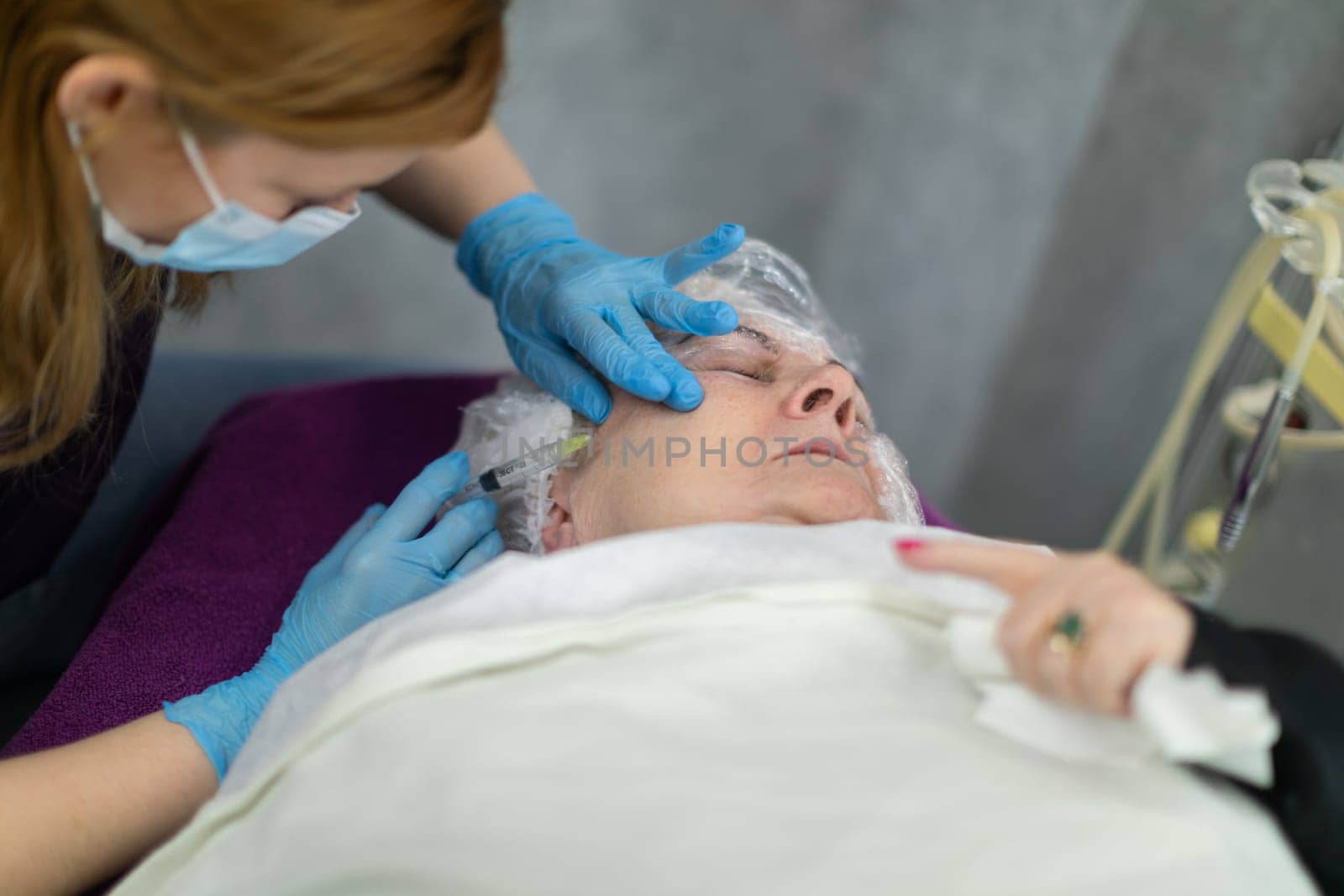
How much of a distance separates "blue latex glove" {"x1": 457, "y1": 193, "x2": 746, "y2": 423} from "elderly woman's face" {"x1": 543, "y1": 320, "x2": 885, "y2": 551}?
0.04 metres

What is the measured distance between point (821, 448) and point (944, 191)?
1378 millimetres

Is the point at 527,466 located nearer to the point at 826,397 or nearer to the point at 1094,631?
the point at 826,397

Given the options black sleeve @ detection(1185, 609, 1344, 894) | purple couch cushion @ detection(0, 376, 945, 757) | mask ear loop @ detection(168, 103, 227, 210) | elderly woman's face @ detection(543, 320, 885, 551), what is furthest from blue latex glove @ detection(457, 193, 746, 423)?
black sleeve @ detection(1185, 609, 1344, 894)

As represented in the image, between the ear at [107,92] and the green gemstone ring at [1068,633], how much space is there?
2.53 ft

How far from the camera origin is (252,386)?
5.88 feet

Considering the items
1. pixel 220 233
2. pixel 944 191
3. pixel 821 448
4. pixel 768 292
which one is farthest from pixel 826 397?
pixel 944 191

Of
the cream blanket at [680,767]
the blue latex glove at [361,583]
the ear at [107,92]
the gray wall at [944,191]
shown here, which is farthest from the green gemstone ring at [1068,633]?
the gray wall at [944,191]

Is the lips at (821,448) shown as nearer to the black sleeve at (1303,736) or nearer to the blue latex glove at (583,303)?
the blue latex glove at (583,303)

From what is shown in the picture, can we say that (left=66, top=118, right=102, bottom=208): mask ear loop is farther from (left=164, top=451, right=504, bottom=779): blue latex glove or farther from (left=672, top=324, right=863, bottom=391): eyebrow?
(left=672, top=324, right=863, bottom=391): eyebrow

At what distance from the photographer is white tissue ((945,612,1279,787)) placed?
2.05 feet

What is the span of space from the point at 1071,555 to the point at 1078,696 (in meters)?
0.10

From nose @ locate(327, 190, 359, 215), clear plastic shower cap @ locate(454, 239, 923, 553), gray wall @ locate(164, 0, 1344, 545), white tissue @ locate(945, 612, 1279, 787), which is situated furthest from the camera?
gray wall @ locate(164, 0, 1344, 545)

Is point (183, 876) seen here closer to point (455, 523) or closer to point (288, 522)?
point (455, 523)

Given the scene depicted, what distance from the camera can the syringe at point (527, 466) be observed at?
3.79ft
